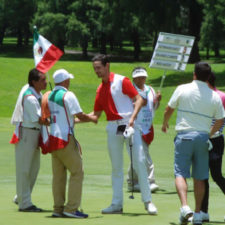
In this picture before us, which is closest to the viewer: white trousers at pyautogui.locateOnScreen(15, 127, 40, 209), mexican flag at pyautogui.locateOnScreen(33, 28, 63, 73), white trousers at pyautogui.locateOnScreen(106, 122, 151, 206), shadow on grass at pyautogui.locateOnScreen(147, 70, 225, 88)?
white trousers at pyautogui.locateOnScreen(106, 122, 151, 206)

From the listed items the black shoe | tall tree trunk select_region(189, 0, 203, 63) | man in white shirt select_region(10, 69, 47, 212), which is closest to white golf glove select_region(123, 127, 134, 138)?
man in white shirt select_region(10, 69, 47, 212)

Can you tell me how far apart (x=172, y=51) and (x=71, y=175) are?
3.74 metres

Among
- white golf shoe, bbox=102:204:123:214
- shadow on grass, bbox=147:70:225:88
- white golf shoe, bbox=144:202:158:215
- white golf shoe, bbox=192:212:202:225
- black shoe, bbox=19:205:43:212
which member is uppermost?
white golf shoe, bbox=192:212:202:225

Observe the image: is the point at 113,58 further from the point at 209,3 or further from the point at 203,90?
the point at 203,90

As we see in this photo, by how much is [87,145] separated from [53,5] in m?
58.0

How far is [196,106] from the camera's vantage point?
8.39 m

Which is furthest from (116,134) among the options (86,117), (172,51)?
(172,51)

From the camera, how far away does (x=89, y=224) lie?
8.48 m

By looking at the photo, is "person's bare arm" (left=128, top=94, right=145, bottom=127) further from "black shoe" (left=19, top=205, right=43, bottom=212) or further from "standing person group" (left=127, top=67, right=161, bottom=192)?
"standing person group" (left=127, top=67, right=161, bottom=192)

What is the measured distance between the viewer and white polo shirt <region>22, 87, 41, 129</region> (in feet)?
31.4

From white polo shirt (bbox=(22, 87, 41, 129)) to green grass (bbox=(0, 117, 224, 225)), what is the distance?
1171 mm

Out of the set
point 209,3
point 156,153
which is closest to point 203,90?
point 156,153

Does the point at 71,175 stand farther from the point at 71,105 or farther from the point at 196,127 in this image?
the point at 196,127

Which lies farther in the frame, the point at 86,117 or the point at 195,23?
the point at 195,23
